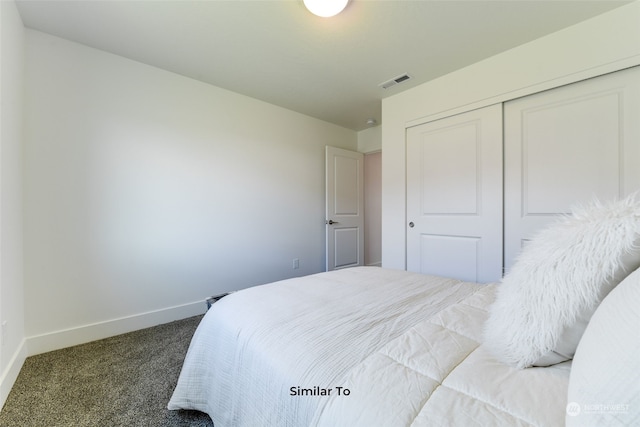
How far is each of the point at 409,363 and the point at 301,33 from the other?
2144 mm

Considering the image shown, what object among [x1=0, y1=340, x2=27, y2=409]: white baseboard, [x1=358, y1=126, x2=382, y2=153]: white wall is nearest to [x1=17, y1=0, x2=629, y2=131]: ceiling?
[x1=358, y1=126, x2=382, y2=153]: white wall

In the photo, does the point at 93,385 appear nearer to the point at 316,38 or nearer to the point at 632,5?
the point at 316,38

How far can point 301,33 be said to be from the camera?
6.19 ft

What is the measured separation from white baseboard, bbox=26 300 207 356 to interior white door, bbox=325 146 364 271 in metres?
1.84

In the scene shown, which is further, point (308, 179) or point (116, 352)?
point (308, 179)

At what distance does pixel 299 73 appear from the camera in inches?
95.7

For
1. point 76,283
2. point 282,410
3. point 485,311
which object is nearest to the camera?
point 282,410

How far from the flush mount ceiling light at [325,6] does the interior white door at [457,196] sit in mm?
1485

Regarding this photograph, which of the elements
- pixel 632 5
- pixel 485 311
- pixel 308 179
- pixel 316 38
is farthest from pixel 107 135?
pixel 632 5

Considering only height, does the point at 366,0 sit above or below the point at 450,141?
above

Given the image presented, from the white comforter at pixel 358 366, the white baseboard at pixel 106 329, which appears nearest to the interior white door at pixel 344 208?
the white baseboard at pixel 106 329

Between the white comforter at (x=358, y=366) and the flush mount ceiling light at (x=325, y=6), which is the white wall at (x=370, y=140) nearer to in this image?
the flush mount ceiling light at (x=325, y=6)

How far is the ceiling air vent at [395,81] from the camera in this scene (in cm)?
247

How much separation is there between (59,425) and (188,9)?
7.90 ft
